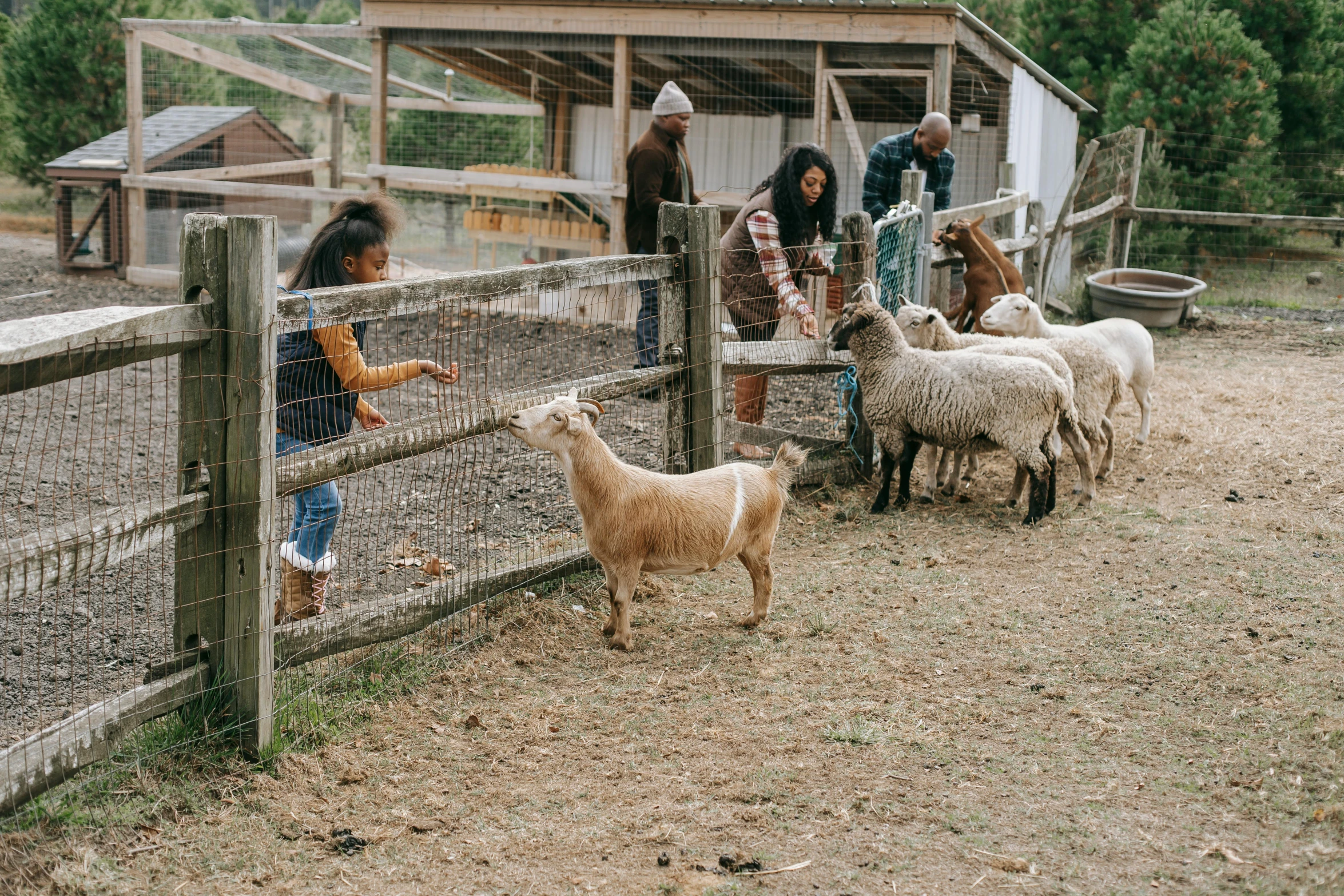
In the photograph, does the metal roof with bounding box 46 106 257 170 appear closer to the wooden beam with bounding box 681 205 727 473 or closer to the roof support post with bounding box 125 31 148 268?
the roof support post with bounding box 125 31 148 268

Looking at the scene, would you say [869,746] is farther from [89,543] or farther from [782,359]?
[782,359]

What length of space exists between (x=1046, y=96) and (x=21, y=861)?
13.6 m

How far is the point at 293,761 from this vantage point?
11.9ft

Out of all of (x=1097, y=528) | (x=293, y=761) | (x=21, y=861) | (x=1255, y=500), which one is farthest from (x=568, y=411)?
(x=1255, y=500)

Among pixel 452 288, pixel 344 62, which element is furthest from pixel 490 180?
pixel 452 288

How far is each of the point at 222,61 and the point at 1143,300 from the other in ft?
34.9

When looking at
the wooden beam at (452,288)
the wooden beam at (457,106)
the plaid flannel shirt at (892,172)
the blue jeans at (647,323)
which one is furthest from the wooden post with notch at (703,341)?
the wooden beam at (457,106)

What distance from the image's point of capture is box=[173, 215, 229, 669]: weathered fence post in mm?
3398

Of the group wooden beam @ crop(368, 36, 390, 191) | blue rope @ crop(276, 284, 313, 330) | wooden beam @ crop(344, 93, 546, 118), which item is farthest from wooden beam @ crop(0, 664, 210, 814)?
wooden beam @ crop(344, 93, 546, 118)

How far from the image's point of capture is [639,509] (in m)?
4.60

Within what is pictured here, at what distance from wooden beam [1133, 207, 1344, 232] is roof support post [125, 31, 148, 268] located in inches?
470

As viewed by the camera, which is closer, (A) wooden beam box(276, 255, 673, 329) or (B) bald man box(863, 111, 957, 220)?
(A) wooden beam box(276, 255, 673, 329)

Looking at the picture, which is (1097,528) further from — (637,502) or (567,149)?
(567,149)

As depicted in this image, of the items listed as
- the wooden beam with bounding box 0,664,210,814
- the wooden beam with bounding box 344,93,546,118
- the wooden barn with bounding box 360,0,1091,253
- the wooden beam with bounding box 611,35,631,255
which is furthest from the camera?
the wooden beam with bounding box 344,93,546,118
